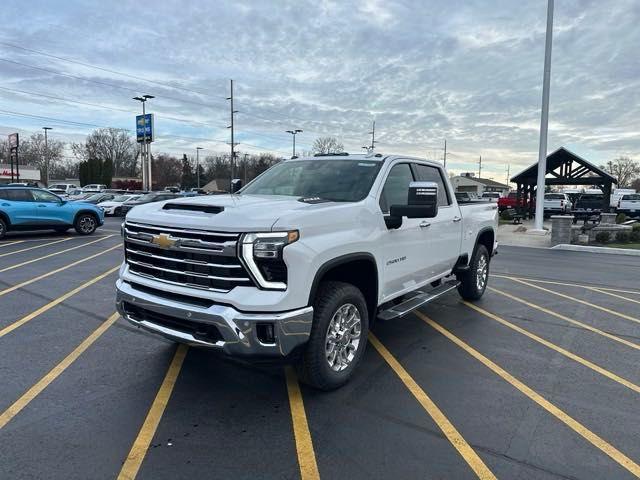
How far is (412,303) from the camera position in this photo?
4.95 meters

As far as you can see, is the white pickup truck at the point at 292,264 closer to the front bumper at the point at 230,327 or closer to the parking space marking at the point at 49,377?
the front bumper at the point at 230,327

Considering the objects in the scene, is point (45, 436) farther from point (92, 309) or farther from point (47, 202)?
point (47, 202)

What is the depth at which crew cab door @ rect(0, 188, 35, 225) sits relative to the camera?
1438cm

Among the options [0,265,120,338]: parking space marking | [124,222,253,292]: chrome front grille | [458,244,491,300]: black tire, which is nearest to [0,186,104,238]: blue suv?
[0,265,120,338]: parking space marking

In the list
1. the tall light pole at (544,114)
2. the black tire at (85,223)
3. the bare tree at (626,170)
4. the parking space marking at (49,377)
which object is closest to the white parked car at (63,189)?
the black tire at (85,223)

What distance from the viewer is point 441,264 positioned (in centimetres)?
578

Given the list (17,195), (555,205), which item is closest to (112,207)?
(17,195)

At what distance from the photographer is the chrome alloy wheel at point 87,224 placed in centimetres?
1602

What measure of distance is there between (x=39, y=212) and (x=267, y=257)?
47.0 ft

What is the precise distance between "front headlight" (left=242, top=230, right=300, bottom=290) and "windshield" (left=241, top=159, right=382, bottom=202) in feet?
4.17

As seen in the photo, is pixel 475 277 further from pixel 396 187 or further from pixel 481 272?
pixel 396 187

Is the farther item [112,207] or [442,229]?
[112,207]

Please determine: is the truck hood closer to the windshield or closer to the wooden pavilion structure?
the windshield

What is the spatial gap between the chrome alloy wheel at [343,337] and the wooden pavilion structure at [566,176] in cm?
2630
